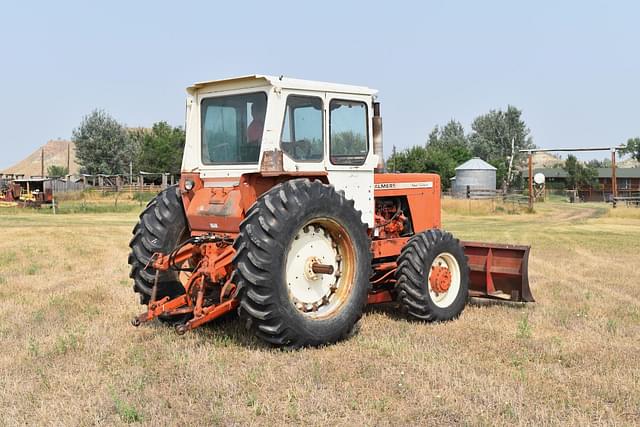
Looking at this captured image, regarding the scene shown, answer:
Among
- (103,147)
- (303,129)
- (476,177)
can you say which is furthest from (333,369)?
(103,147)

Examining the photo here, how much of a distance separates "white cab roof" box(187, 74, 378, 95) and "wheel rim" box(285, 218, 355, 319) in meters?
1.44

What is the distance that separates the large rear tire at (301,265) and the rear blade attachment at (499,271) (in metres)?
A: 2.71

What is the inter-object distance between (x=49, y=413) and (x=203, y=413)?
112 cm

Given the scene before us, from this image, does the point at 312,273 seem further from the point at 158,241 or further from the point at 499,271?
the point at 499,271

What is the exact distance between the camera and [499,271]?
31.3ft

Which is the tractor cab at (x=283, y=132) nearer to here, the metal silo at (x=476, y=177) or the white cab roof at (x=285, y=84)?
the white cab roof at (x=285, y=84)

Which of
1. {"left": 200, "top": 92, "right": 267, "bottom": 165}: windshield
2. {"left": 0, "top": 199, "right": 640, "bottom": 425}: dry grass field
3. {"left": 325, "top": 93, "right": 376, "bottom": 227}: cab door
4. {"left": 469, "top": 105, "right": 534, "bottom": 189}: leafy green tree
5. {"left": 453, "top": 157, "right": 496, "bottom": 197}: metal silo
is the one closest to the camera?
{"left": 0, "top": 199, "right": 640, "bottom": 425}: dry grass field

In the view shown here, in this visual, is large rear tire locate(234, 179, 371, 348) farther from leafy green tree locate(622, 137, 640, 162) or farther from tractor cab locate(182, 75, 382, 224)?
leafy green tree locate(622, 137, 640, 162)

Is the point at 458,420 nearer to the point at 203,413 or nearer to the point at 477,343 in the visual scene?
the point at 203,413

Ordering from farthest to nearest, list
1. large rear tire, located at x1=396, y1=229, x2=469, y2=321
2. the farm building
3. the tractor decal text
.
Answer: the farm building
the tractor decal text
large rear tire, located at x1=396, y1=229, x2=469, y2=321

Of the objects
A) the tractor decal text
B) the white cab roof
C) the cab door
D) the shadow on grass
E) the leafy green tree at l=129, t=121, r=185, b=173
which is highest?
the leafy green tree at l=129, t=121, r=185, b=173

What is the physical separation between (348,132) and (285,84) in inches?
43.3

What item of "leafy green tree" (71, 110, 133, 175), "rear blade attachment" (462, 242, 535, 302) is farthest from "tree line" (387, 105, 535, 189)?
"rear blade attachment" (462, 242, 535, 302)

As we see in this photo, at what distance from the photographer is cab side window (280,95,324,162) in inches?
289
